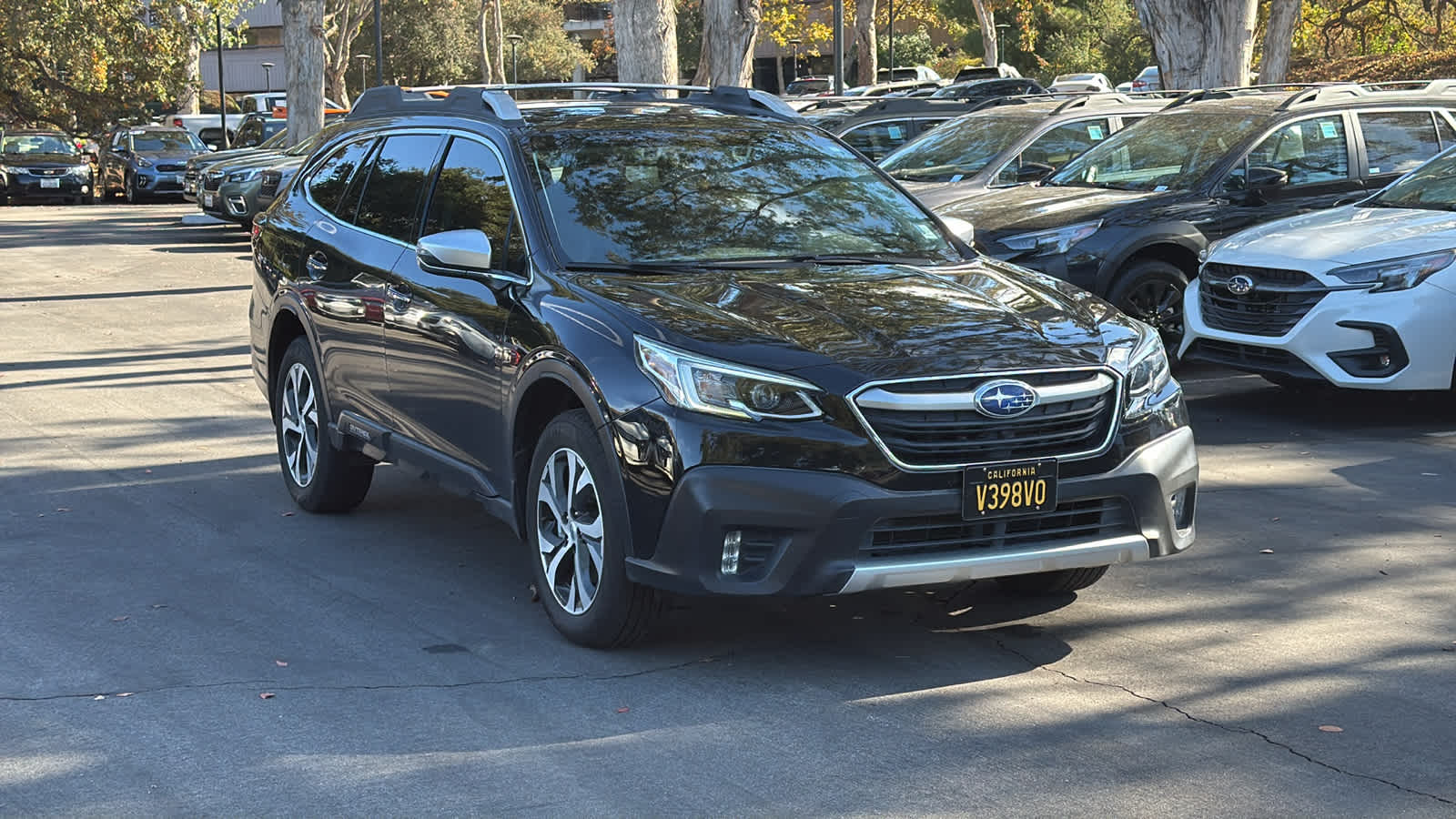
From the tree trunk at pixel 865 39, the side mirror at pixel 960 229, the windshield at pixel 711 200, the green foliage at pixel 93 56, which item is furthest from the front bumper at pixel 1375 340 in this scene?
the green foliage at pixel 93 56

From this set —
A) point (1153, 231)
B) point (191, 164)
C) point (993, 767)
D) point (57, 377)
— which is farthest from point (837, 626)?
point (191, 164)

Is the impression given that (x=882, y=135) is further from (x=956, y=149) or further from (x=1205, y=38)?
(x=1205, y=38)

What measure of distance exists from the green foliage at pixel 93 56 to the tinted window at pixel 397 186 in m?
43.6

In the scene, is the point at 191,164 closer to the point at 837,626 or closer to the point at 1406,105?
the point at 1406,105

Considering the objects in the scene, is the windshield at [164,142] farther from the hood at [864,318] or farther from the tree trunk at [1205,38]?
the hood at [864,318]

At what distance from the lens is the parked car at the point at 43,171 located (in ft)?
121

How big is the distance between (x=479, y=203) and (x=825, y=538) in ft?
7.59

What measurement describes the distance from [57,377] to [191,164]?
1785 centimetres

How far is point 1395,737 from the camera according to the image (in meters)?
4.97

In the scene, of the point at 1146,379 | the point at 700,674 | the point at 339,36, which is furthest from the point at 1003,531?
the point at 339,36

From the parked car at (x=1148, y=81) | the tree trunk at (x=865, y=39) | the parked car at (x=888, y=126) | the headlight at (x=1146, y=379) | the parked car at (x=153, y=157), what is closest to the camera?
the headlight at (x=1146, y=379)

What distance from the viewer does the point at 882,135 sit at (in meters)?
19.7

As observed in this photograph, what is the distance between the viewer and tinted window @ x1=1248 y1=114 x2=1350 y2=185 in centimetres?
1226

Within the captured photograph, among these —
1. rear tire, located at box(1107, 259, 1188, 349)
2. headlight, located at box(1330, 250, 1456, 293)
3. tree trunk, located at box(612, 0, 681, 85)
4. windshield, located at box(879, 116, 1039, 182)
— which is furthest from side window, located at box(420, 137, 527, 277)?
tree trunk, located at box(612, 0, 681, 85)
